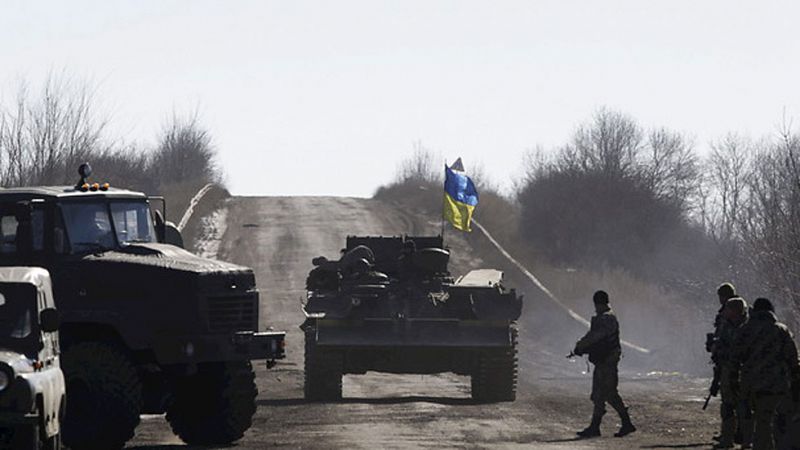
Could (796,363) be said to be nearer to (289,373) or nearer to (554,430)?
(554,430)

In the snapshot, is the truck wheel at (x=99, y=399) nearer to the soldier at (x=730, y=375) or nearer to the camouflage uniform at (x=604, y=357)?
the soldier at (x=730, y=375)

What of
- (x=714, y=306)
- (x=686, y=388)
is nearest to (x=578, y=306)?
(x=714, y=306)

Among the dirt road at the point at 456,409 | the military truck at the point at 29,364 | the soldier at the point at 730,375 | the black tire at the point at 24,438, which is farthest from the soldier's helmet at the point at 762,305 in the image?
the black tire at the point at 24,438

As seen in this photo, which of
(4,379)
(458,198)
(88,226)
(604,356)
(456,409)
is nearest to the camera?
(4,379)

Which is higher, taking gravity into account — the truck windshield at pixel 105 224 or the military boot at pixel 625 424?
the truck windshield at pixel 105 224

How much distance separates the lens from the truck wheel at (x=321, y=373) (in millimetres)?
25969

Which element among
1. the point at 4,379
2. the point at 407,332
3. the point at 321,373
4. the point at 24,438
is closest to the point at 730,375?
the point at 24,438

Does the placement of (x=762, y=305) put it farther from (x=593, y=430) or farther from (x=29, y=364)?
(x=29, y=364)

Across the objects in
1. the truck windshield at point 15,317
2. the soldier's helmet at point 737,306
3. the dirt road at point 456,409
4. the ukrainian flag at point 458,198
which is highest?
the ukrainian flag at point 458,198

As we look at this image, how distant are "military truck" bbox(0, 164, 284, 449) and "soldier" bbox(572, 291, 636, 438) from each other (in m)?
4.13

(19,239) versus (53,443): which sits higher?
(19,239)

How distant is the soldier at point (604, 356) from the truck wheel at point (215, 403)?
4251 millimetres

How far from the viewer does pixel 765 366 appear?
17.4 meters

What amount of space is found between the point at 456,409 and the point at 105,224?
6608mm
